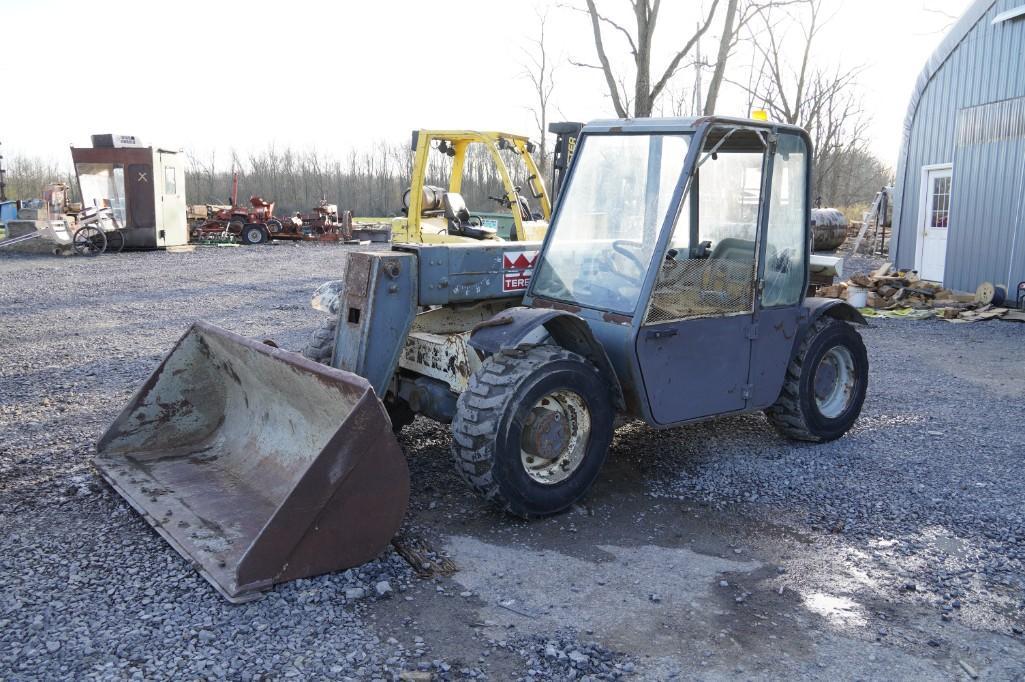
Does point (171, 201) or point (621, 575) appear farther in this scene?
point (171, 201)

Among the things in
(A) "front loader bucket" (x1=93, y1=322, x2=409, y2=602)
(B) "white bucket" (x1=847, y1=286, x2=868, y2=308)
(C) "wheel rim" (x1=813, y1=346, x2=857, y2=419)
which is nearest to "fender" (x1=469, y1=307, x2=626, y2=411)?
(A) "front loader bucket" (x1=93, y1=322, x2=409, y2=602)

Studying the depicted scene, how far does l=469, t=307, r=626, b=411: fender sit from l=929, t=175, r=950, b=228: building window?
40.9 feet

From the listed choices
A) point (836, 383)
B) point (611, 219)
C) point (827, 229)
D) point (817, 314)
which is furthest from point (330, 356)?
point (827, 229)

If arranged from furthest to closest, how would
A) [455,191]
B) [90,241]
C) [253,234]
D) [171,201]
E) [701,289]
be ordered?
[253,234], [171,201], [90,241], [455,191], [701,289]

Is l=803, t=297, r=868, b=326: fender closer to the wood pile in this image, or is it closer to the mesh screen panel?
the mesh screen panel

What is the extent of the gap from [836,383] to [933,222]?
10.8 metres

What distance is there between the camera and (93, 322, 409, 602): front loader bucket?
360 centimetres

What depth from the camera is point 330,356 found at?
5.48 m

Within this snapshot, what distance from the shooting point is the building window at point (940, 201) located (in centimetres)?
1492

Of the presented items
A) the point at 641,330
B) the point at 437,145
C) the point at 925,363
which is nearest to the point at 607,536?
the point at 641,330

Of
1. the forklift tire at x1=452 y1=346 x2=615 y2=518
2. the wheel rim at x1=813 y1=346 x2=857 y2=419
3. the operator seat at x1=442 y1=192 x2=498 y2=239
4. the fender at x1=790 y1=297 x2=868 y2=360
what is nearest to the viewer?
the forklift tire at x1=452 y1=346 x2=615 y2=518

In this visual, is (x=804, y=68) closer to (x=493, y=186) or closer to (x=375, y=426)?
(x=493, y=186)

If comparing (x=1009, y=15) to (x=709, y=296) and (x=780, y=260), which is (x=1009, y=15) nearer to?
(x=780, y=260)

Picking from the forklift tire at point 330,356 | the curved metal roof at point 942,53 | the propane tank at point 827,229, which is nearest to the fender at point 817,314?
the forklift tire at point 330,356
